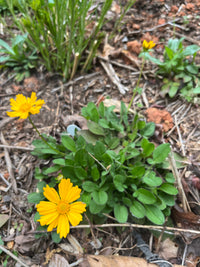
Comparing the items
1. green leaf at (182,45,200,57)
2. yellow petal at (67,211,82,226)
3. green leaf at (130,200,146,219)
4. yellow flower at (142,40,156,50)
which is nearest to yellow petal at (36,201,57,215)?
yellow petal at (67,211,82,226)

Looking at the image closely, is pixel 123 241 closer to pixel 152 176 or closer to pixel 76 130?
pixel 152 176

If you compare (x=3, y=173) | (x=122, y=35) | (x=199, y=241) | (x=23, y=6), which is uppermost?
(x=23, y=6)

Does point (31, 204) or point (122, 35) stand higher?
point (122, 35)

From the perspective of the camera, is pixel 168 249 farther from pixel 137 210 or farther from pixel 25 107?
pixel 25 107

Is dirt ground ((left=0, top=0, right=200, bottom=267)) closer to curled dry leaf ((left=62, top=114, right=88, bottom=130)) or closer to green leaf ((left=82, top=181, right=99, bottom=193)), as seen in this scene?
curled dry leaf ((left=62, top=114, right=88, bottom=130))

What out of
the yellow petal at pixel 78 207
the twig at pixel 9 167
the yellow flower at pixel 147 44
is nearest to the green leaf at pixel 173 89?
the yellow flower at pixel 147 44

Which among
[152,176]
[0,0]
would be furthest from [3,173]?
[0,0]

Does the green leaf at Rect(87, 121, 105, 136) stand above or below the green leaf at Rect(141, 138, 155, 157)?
above
